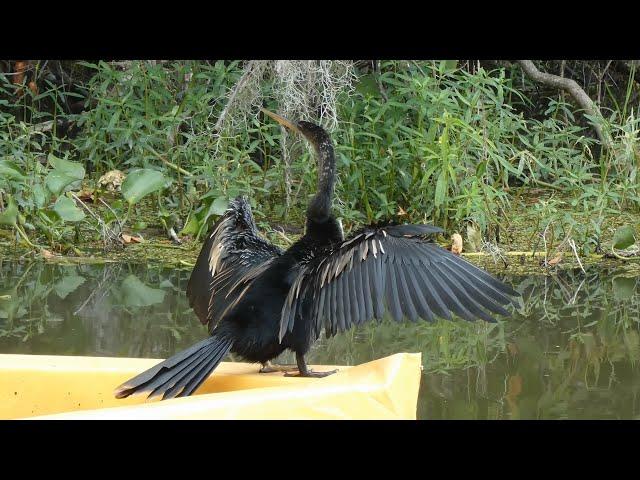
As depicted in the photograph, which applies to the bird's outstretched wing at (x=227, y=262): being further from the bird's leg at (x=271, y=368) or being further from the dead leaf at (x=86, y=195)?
the dead leaf at (x=86, y=195)

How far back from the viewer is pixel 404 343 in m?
5.19

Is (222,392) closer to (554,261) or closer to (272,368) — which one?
(272,368)

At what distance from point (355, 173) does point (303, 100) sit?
2.07 feet

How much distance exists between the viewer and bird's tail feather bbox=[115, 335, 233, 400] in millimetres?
3391

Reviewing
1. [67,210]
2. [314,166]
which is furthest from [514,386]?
[67,210]

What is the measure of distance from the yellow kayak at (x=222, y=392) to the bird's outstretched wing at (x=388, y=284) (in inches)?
6.9

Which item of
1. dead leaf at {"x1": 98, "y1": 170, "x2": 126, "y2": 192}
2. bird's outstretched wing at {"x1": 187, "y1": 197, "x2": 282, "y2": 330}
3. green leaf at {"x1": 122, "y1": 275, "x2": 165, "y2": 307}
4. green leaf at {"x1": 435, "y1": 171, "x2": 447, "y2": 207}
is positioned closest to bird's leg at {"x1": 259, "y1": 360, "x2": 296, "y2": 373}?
bird's outstretched wing at {"x1": 187, "y1": 197, "x2": 282, "y2": 330}

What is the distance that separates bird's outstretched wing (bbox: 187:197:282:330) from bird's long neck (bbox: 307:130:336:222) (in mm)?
258

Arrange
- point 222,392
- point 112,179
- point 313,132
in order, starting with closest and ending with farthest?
point 222,392, point 313,132, point 112,179

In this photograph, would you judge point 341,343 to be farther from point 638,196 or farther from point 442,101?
point 638,196

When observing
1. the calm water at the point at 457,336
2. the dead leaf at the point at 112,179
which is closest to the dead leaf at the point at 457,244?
the calm water at the point at 457,336

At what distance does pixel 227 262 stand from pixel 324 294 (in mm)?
755

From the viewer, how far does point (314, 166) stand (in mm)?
6988

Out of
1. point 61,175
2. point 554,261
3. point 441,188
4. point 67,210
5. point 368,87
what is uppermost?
point 368,87
